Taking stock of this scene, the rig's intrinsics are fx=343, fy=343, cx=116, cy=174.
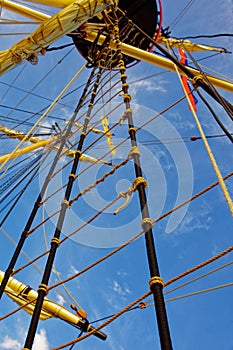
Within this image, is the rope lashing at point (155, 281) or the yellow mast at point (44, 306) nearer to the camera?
the rope lashing at point (155, 281)

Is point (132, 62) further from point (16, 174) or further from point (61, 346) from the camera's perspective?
point (61, 346)

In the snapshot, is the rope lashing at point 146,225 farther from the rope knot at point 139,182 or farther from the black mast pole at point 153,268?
the rope knot at point 139,182

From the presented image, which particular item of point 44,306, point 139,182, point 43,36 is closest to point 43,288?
point 139,182

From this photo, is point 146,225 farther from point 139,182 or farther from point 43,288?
point 43,288

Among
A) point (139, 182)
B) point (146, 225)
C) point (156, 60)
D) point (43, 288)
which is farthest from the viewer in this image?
point (156, 60)

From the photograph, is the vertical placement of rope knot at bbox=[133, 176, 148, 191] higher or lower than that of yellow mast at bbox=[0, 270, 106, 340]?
lower

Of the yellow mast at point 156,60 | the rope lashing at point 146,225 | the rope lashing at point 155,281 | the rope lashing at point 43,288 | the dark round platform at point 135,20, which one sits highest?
the dark round platform at point 135,20

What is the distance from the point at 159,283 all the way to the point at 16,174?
6.63 m

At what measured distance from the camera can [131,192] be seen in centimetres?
269

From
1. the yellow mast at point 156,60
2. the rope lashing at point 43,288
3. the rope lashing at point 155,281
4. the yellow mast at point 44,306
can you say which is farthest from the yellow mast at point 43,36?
the yellow mast at point 44,306

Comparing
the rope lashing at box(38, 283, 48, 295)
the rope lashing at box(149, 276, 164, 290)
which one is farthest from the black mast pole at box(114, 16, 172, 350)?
the rope lashing at box(38, 283, 48, 295)

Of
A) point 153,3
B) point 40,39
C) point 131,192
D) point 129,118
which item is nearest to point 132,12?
point 153,3

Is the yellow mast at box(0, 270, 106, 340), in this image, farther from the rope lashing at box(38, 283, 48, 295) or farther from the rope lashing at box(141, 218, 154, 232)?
the rope lashing at box(141, 218, 154, 232)

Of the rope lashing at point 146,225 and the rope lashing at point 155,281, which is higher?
the rope lashing at point 146,225
